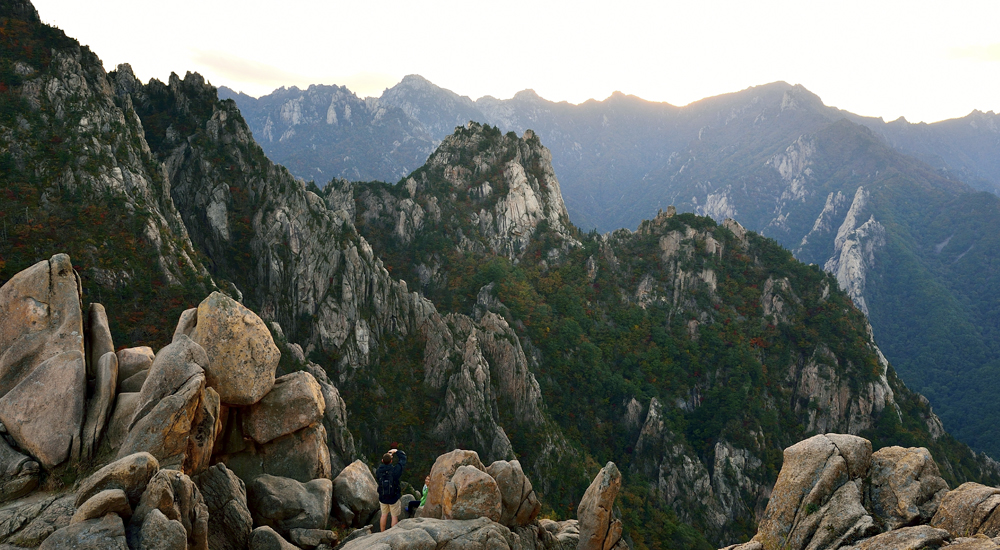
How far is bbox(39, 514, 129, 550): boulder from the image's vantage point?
392 inches

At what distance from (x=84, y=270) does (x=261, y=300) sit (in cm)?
2438

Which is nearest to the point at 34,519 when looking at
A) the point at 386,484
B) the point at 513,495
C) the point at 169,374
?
the point at 169,374

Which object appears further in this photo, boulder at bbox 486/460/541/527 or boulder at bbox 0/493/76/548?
boulder at bbox 486/460/541/527

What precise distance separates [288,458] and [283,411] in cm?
231

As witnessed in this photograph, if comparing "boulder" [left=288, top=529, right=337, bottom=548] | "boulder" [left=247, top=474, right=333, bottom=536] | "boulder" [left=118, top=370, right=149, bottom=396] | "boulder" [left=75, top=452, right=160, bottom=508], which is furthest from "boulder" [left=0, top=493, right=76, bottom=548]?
"boulder" [left=288, top=529, right=337, bottom=548]

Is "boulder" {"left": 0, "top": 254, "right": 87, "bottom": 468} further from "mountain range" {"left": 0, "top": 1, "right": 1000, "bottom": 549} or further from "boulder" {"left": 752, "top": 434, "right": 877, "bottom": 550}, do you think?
"boulder" {"left": 752, "top": 434, "right": 877, "bottom": 550}

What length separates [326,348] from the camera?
221ft

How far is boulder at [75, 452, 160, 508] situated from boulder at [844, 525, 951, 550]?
19044 millimetres

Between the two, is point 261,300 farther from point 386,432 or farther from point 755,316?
point 755,316

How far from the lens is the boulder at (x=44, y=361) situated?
44.2 feet

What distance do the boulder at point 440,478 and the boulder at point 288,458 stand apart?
5801mm

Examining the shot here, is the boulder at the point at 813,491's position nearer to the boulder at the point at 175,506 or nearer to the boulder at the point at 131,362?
the boulder at the point at 175,506

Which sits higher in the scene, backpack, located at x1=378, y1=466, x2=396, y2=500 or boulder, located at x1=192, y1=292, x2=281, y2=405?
boulder, located at x1=192, y1=292, x2=281, y2=405

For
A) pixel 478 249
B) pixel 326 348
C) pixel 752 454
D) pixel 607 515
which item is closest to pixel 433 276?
pixel 478 249
